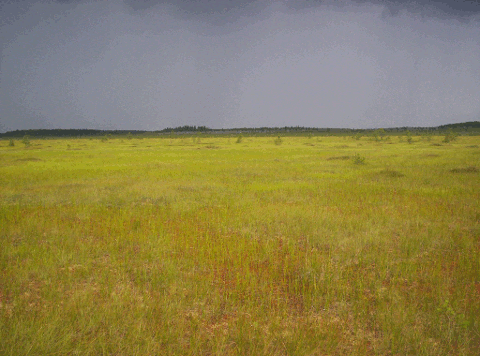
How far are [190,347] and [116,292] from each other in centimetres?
201

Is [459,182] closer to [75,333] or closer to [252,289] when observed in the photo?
[252,289]

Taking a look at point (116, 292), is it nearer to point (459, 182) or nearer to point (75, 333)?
point (75, 333)

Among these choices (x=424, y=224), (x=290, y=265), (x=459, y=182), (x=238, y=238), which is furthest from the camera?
(x=459, y=182)

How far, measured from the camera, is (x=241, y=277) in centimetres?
552

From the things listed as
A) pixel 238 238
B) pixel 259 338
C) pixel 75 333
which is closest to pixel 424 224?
pixel 238 238

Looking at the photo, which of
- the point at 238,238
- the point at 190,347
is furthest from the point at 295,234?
the point at 190,347

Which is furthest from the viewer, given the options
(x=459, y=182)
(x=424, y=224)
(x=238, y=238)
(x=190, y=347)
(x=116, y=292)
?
(x=459, y=182)

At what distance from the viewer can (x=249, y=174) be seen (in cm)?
1994

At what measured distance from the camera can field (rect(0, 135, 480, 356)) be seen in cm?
376

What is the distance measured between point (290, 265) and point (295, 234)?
75.0 inches

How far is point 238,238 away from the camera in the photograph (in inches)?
298

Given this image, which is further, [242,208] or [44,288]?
[242,208]

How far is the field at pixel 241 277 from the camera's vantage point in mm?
3758

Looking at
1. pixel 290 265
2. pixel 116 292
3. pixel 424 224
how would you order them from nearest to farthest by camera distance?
pixel 116 292 → pixel 290 265 → pixel 424 224
